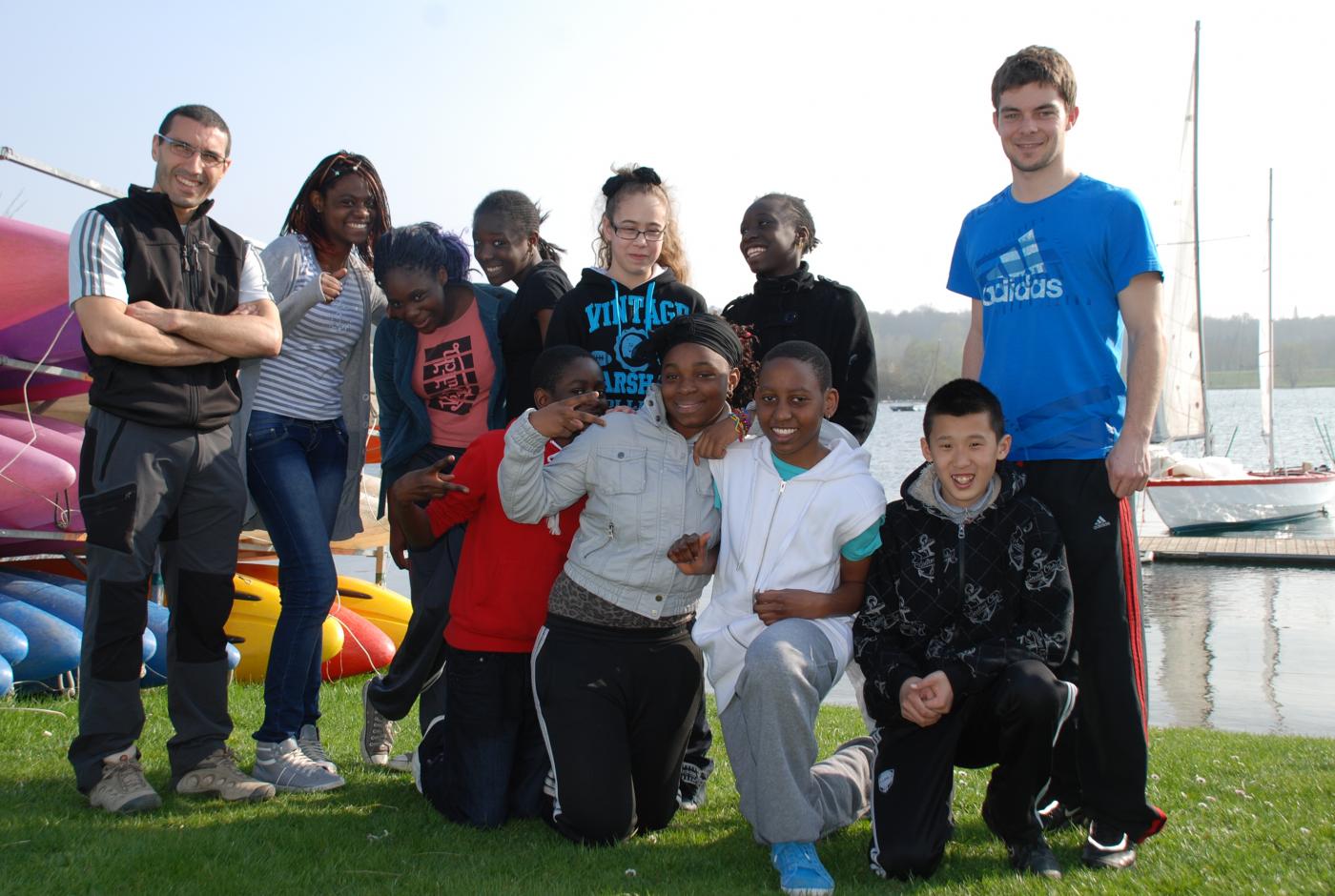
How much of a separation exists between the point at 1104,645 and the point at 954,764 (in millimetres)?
631

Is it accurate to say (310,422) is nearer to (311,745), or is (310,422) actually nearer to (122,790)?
(311,745)

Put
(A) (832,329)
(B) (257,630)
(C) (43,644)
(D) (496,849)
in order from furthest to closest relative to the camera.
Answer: (B) (257,630) < (C) (43,644) < (A) (832,329) < (D) (496,849)

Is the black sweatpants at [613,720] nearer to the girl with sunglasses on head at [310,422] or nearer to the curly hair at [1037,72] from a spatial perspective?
the girl with sunglasses on head at [310,422]

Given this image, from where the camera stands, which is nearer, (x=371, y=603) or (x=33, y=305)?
(x=33, y=305)

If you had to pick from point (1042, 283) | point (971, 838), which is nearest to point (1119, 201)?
point (1042, 283)

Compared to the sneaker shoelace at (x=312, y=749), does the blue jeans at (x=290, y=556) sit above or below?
above

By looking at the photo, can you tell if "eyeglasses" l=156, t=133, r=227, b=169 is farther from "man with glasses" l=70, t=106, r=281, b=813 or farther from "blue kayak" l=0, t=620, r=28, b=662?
"blue kayak" l=0, t=620, r=28, b=662

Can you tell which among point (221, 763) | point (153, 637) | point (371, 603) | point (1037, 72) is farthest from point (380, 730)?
point (371, 603)

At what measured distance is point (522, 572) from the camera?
4445 millimetres

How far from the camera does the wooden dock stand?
22.8 m

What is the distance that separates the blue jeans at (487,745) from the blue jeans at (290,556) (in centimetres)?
62

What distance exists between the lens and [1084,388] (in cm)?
394

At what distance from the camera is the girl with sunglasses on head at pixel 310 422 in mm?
4691

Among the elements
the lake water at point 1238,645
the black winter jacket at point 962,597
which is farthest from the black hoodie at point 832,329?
the lake water at point 1238,645
